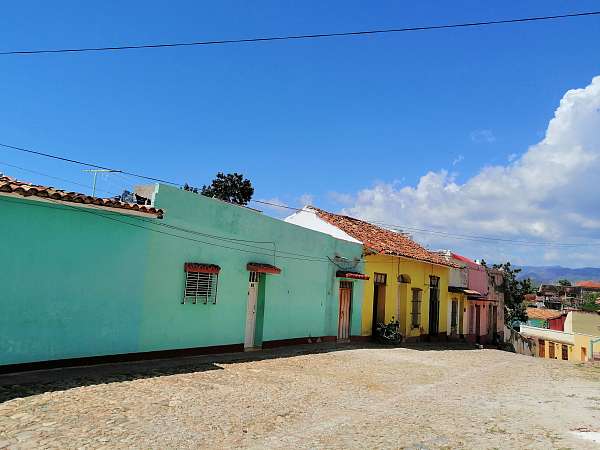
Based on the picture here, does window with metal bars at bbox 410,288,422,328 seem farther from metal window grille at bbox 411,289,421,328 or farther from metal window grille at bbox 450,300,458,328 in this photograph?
metal window grille at bbox 450,300,458,328

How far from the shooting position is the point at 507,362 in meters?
16.3

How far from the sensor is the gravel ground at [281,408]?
5715mm

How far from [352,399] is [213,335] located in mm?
4680

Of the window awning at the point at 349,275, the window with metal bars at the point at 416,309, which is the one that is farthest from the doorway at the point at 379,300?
the window with metal bars at the point at 416,309

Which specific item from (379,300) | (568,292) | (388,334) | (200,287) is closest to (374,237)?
(379,300)

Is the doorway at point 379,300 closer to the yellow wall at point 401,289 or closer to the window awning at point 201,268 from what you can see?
the yellow wall at point 401,289

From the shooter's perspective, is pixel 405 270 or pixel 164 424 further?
pixel 405 270

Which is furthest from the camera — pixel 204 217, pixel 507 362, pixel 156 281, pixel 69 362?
pixel 507 362

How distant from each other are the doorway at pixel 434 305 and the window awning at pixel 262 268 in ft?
37.9

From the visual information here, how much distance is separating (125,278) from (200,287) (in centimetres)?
209

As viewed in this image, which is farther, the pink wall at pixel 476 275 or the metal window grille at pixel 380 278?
the pink wall at pixel 476 275

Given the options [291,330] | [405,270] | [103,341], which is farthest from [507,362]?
[103,341]

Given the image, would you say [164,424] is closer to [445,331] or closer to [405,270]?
[405,270]

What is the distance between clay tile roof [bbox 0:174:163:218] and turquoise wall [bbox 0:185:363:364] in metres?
0.33
